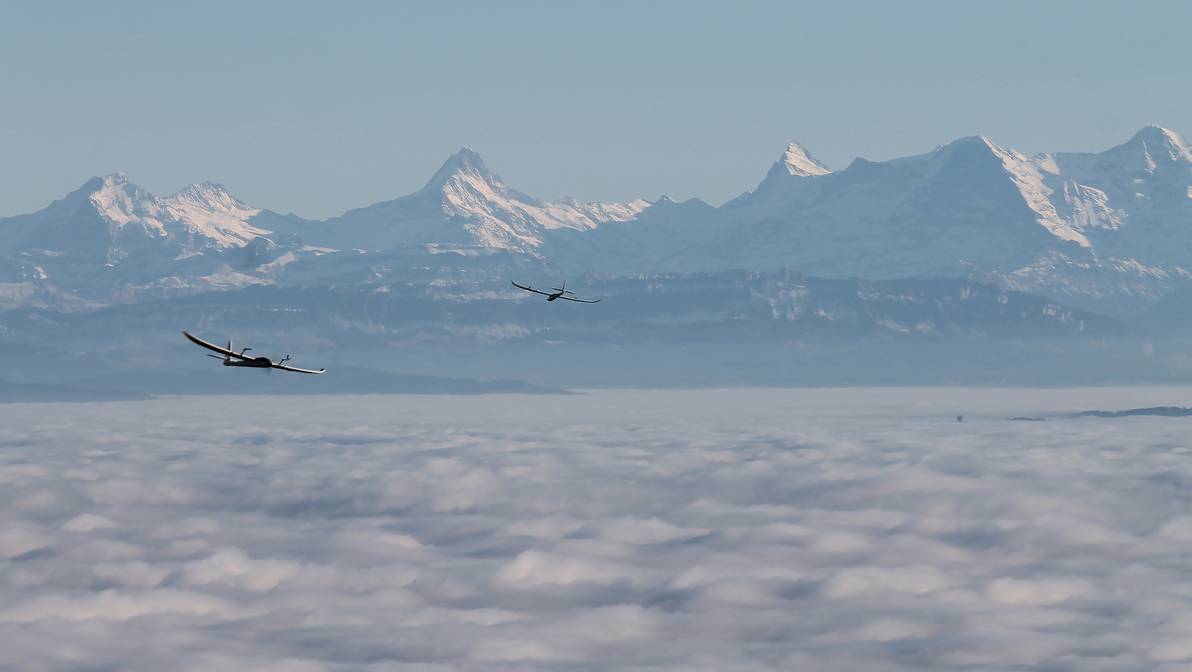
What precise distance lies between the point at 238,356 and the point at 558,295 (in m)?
43.0

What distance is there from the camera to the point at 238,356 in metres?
125

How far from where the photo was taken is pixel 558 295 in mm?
161000

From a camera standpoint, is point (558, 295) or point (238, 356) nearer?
point (238, 356)
